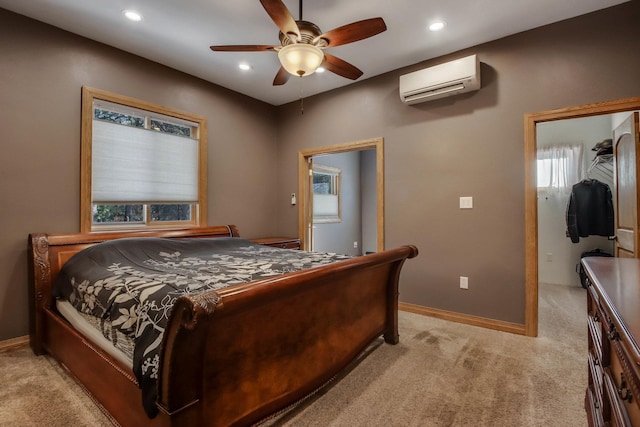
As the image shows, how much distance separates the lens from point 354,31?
2.04 m

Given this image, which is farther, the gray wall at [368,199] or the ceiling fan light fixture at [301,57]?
the gray wall at [368,199]

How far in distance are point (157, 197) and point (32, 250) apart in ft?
3.92

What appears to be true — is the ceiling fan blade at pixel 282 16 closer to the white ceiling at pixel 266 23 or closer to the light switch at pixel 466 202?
the white ceiling at pixel 266 23

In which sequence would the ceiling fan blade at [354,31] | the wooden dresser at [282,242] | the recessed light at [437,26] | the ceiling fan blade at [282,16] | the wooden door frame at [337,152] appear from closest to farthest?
the ceiling fan blade at [282,16] < the ceiling fan blade at [354,31] < the recessed light at [437,26] < the wooden door frame at [337,152] < the wooden dresser at [282,242]

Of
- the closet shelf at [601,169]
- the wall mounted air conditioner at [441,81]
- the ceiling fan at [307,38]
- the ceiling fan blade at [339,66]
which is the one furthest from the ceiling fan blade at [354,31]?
the closet shelf at [601,169]

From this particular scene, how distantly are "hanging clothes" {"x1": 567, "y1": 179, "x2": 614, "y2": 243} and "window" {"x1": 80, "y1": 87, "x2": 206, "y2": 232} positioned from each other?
4.97 meters

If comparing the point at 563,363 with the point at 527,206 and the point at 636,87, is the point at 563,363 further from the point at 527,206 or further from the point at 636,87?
the point at 636,87

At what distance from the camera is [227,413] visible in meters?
1.32

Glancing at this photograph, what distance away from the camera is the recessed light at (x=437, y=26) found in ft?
8.84

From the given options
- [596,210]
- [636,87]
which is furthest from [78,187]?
[596,210]

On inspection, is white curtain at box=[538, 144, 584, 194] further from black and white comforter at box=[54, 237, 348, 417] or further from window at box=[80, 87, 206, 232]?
window at box=[80, 87, 206, 232]

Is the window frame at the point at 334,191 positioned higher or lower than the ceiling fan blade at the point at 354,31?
lower

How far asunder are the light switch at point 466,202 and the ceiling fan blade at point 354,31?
A: 1874 millimetres

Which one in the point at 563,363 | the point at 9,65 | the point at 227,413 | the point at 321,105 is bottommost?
the point at 563,363
